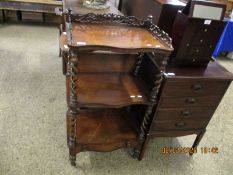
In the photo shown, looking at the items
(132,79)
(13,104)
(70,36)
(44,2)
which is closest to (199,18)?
(132,79)

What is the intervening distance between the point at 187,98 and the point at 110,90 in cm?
45

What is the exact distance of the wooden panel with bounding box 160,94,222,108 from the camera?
3.89 feet

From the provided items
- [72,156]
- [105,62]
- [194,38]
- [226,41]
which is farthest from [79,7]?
[226,41]

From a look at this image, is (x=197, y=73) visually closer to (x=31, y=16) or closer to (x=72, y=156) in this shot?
(x=72, y=156)

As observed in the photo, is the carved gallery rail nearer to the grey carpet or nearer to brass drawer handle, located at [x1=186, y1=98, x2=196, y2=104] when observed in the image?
the grey carpet

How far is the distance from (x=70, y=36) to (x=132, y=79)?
546 mm

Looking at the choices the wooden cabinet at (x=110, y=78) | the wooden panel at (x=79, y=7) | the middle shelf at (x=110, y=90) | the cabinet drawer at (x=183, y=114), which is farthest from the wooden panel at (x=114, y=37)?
the wooden panel at (x=79, y=7)

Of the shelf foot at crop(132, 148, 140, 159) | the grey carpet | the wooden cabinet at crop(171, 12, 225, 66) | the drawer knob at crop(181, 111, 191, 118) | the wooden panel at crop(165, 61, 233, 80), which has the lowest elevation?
the grey carpet

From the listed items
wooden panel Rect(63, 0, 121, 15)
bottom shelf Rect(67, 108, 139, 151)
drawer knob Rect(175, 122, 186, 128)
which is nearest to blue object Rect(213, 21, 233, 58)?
wooden panel Rect(63, 0, 121, 15)

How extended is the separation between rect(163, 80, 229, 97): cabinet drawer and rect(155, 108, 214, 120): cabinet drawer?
12 cm

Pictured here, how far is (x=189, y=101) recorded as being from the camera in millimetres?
1214

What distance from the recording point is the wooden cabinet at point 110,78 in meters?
0.95

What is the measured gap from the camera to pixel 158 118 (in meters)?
1.26

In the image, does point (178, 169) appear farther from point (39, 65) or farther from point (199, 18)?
point (39, 65)
